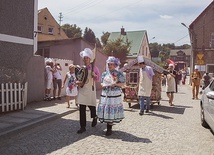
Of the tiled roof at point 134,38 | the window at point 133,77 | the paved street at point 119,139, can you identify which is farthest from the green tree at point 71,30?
the paved street at point 119,139

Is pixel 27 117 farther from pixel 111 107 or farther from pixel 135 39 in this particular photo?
pixel 135 39

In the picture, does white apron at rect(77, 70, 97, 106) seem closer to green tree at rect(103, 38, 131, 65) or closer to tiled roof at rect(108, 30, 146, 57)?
green tree at rect(103, 38, 131, 65)

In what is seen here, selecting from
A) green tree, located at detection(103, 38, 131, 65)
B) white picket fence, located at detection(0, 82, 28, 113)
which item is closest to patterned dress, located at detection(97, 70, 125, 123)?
white picket fence, located at detection(0, 82, 28, 113)

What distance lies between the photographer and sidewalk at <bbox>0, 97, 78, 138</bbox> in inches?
254

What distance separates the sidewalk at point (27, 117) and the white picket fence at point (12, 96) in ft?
0.74

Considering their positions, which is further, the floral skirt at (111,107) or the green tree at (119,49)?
the green tree at (119,49)

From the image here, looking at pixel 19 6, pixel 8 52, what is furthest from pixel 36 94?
pixel 19 6

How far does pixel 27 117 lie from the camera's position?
775 cm

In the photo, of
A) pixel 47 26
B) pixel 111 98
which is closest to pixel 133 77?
pixel 111 98

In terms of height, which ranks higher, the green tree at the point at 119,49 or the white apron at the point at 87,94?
the green tree at the point at 119,49

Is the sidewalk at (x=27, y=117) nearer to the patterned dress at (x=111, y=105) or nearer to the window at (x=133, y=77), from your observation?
the patterned dress at (x=111, y=105)

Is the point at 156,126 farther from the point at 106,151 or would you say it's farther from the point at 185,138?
the point at 106,151

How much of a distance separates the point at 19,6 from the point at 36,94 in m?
3.68

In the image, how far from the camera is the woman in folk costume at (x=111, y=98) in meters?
6.15
